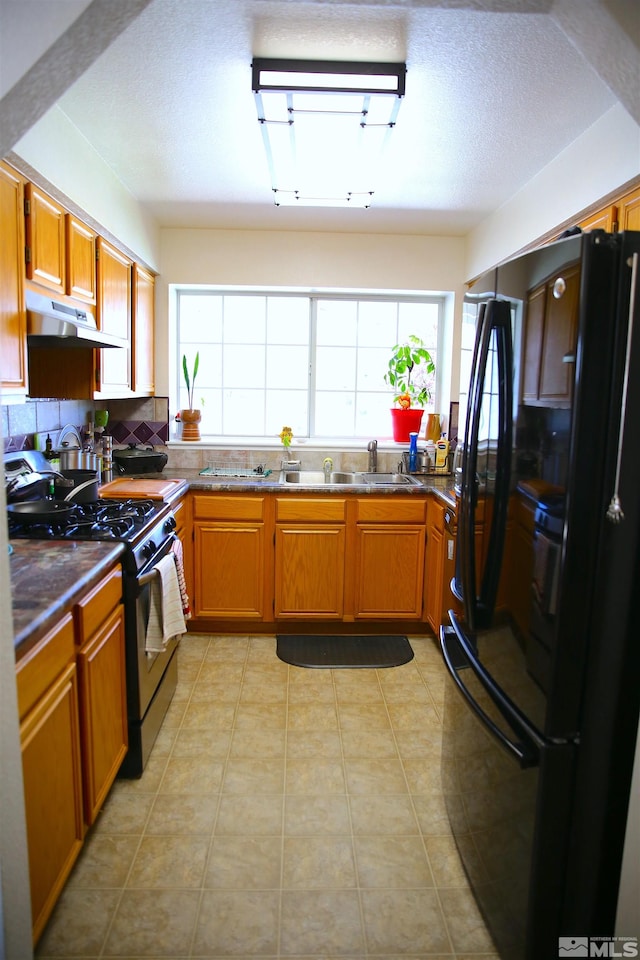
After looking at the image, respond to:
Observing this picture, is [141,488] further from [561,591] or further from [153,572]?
[561,591]

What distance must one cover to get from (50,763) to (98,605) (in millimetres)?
452

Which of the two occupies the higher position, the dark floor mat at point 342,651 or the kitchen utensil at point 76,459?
the kitchen utensil at point 76,459

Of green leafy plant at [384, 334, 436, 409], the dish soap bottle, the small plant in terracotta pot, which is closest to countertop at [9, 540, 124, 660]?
the small plant in terracotta pot

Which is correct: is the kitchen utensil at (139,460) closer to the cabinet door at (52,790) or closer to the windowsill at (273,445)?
the windowsill at (273,445)

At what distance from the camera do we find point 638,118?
129cm

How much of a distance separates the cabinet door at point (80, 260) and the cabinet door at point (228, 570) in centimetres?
135

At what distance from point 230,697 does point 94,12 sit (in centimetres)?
248

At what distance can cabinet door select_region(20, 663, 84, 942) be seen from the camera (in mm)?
1335

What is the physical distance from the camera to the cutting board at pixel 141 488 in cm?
281

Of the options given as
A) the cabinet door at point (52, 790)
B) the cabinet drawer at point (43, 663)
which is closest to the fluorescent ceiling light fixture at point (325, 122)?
the cabinet drawer at point (43, 663)

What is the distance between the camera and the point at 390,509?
11.0 feet

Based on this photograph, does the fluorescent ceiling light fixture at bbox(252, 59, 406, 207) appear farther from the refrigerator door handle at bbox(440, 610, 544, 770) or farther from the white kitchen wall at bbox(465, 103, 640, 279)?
the refrigerator door handle at bbox(440, 610, 544, 770)

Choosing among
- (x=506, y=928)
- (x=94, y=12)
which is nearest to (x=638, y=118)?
(x=94, y=12)

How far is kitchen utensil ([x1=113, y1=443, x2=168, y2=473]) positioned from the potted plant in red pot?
1534 millimetres
